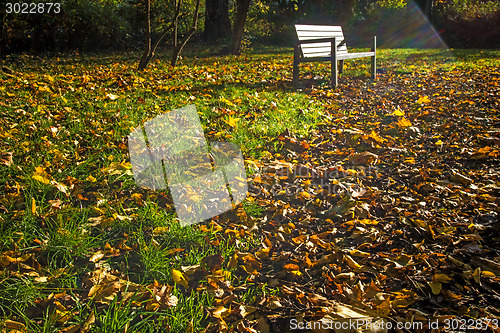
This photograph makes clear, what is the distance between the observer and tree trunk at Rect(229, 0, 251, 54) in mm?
9987

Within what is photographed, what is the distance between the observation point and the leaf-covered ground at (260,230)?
1.51m

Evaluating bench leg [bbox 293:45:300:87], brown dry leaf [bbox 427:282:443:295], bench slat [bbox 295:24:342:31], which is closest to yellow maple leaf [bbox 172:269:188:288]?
brown dry leaf [bbox 427:282:443:295]

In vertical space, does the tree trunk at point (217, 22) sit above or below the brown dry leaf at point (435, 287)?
above

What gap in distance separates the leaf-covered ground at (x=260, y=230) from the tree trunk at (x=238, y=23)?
7317 mm

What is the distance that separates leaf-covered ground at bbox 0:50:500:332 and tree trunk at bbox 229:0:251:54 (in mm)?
7317

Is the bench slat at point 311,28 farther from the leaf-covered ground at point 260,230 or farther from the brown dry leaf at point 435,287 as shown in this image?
the brown dry leaf at point 435,287

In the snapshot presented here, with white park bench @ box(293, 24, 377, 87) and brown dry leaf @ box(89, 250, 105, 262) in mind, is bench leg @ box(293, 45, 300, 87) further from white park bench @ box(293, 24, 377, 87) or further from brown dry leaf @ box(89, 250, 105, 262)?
brown dry leaf @ box(89, 250, 105, 262)

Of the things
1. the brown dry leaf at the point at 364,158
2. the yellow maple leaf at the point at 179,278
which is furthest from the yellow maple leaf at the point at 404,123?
the yellow maple leaf at the point at 179,278

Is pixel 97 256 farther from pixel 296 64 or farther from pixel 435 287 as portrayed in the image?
pixel 296 64

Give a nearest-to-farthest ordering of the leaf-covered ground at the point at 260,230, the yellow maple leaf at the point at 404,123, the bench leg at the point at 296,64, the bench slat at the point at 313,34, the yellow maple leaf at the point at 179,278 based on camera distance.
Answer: the leaf-covered ground at the point at 260,230
the yellow maple leaf at the point at 179,278
the yellow maple leaf at the point at 404,123
the bench leg at the point at 296,64
the bench slat at the point at 313,34

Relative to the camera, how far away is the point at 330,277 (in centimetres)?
174

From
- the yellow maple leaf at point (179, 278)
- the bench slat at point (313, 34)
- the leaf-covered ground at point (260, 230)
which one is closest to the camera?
the leaf-covered ground at point (260, 230)

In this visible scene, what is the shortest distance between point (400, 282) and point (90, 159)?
2186 mm

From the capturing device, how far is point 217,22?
44.4ft
